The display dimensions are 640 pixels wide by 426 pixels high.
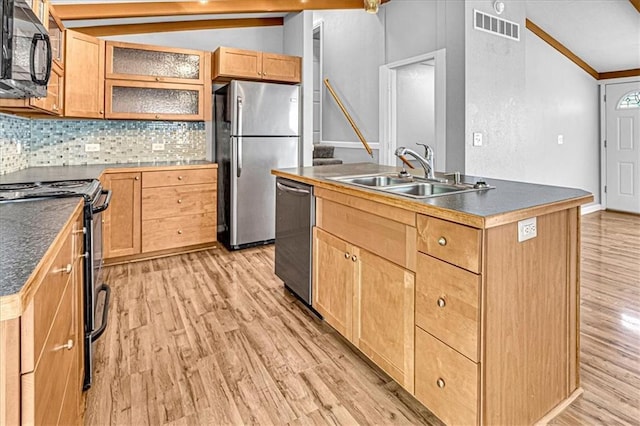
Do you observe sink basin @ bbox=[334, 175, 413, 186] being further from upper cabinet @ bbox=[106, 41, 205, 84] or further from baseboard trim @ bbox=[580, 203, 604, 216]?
baseboard trim @ bbox=[580, 203, 604, 216]

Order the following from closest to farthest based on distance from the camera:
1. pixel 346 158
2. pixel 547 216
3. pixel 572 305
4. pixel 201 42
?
pixel 547 216 → pixel 572 305 → pixel 201 42 → pixel 346 158

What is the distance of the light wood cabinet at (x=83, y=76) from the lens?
3463mm

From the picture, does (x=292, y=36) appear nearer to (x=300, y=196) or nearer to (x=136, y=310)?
(x=300, y=196)

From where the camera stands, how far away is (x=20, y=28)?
1490 millimetres

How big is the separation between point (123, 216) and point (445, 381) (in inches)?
128

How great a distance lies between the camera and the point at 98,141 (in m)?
4.11

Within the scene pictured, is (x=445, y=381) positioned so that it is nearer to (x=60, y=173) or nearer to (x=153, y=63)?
(x=60, y=173)

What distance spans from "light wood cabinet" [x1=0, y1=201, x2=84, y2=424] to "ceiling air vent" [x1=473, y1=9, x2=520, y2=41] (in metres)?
4.05

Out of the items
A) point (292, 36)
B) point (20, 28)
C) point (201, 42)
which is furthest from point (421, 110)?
point (20, 28)

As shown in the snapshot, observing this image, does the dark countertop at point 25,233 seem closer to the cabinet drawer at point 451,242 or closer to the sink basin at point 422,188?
the cabinet drawer at point 451,242

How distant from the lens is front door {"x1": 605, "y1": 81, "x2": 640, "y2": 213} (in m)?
6.26

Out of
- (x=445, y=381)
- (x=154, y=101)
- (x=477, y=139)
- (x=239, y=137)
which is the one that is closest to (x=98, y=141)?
(x=154, y=101)

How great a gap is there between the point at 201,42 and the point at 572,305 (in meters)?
4.44

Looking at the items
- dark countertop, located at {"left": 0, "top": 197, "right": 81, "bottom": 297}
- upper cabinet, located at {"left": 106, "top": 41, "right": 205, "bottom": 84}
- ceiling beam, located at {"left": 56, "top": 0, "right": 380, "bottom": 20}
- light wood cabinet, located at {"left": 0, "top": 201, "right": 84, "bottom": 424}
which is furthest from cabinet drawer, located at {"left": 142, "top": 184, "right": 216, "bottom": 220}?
→ light wood cabinet, located at {"left": 0, "top": 201, "right": 84, "bottom": 424}
